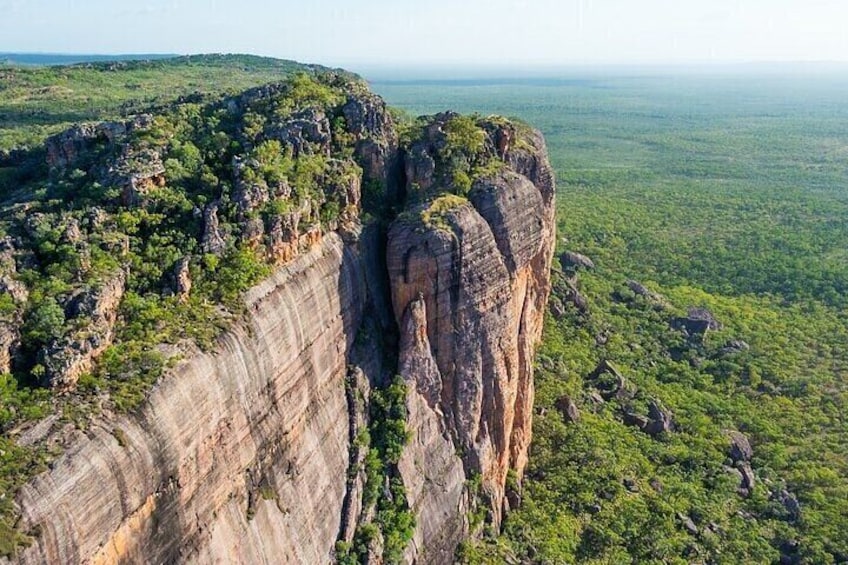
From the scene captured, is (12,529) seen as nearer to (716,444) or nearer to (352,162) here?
(352,162)

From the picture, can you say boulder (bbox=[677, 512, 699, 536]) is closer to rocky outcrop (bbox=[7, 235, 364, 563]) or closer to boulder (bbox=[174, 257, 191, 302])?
rocky outcrop (bbox=[7, 235, 364, 563])

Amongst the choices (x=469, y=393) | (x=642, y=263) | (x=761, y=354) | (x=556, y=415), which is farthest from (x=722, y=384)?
(x=469, y=393)

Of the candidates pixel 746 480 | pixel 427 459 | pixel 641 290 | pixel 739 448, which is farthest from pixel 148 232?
pixel 641 290

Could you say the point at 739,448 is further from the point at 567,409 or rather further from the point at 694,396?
the point at 567,409

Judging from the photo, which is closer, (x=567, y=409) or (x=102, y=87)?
(x=567, y=409)

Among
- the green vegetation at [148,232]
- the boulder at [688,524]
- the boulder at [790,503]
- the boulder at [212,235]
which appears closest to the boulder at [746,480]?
the boulder at [790,503]

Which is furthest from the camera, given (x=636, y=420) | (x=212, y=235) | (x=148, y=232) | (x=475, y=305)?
(x=636, y=420)

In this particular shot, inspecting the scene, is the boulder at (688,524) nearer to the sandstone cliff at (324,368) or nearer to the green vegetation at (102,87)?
the sandstone cliff at (324,368)
